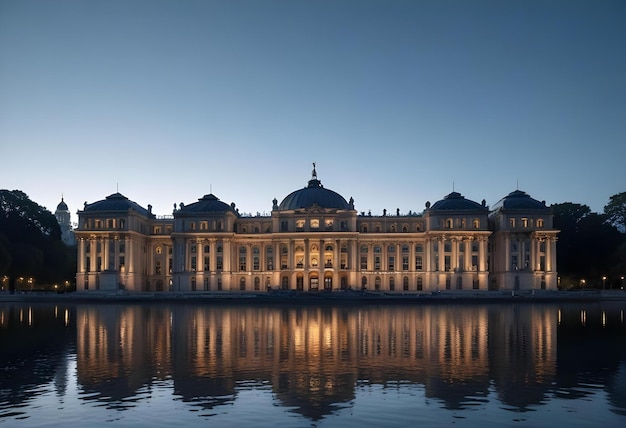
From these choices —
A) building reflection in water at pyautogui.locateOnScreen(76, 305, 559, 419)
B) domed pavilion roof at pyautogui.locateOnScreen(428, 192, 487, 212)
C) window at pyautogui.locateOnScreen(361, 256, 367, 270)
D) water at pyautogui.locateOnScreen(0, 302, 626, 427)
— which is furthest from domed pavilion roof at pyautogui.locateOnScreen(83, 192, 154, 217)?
water at pyautogui.locateOnScreen(0, 302, 626, 427)

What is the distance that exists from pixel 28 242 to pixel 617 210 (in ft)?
334

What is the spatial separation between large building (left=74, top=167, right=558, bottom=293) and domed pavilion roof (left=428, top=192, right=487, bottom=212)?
0.88 feet

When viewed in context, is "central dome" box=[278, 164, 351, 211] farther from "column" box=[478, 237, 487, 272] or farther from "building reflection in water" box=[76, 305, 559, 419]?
"building reflection in water" box=[76, 305, 559, 419]

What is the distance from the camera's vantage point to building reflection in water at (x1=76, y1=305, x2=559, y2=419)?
2227cm

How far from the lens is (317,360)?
29125 millimetres

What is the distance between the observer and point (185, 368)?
2711 centimetres

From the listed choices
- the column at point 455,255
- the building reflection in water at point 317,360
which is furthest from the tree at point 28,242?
the column at point 455,255

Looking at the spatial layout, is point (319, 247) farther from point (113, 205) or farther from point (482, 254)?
point (113, 205)

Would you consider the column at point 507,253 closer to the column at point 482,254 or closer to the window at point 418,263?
the column at point 482,254

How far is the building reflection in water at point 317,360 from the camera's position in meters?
22.3

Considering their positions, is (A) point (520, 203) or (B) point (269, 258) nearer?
(A) point (520, 203)

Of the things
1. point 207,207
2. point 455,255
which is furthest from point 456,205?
point 207,207

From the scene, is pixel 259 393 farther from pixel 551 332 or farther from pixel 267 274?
pixel 267 274

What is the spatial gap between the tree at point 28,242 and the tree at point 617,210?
9853 centimetres
